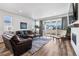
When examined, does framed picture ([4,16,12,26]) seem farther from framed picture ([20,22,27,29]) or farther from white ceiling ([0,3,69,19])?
framed picture ([20,22,27,29])

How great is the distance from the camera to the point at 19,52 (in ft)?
9.73

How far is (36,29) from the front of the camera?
30.7ft

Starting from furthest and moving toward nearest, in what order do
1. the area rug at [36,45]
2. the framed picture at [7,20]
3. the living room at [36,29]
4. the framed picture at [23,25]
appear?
the framed picture at [23,25] → the framed picture at [7,20] → the area rug at [36,45] → the living room at [36,29]

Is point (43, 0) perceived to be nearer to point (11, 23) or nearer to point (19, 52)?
point (19, 52)

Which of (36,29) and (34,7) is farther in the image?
(36,29)

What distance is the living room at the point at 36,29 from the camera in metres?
3.05

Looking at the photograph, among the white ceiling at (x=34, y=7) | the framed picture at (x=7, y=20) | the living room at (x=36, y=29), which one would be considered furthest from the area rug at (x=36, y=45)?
the framed picture at (x=7, y=20)

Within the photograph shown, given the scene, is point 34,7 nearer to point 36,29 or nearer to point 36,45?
point 36,45

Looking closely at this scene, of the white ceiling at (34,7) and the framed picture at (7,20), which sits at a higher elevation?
the white ceiling at (34,7)

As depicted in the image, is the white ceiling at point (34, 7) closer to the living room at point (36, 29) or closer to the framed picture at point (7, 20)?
the living room at point (36, 29)

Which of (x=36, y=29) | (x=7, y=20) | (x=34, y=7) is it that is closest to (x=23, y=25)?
(x=7, y=20)

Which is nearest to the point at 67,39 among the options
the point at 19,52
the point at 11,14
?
the point at 19,52

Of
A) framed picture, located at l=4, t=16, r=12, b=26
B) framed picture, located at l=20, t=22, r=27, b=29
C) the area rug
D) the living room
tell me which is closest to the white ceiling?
the living room

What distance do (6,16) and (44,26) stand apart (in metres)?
4.86
